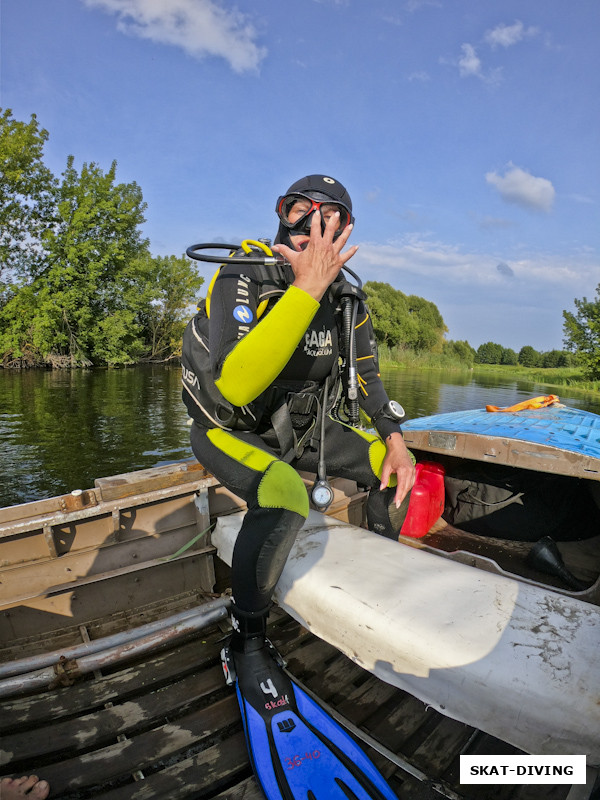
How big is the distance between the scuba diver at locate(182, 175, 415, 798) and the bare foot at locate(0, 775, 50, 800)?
2.59 feet

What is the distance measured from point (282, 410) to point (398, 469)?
0.81 m

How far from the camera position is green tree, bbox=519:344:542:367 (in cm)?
11538

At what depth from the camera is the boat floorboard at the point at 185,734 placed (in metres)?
1.75

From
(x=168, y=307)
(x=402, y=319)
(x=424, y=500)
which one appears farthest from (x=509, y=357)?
(x=424, y=500)

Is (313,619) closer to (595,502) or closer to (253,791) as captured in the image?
(253,791)

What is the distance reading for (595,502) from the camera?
163 inches

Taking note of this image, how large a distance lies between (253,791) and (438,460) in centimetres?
338

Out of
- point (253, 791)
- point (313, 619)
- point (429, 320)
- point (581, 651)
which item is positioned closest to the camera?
point (581, 651)

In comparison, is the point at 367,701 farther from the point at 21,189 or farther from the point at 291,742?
the point at 21,189

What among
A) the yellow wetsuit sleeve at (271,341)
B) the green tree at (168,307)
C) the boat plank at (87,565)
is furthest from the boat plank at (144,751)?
the green tree at (168,307)

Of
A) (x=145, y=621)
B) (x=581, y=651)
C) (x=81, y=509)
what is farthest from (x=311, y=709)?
(x=81, y=509)

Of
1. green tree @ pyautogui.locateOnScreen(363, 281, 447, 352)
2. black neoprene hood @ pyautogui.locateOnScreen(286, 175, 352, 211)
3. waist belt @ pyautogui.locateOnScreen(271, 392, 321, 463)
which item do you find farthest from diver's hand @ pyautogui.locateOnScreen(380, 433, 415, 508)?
green tree @ pyautogui.locateOnScreen(363, 281, 447, 352)

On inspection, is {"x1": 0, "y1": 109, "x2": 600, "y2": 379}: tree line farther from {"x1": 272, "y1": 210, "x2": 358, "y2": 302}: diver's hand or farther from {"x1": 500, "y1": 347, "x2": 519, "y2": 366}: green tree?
{"x1": 500, "y1": 347, "x2": 519, "y2": 366}: green tree

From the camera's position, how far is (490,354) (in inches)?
4921
